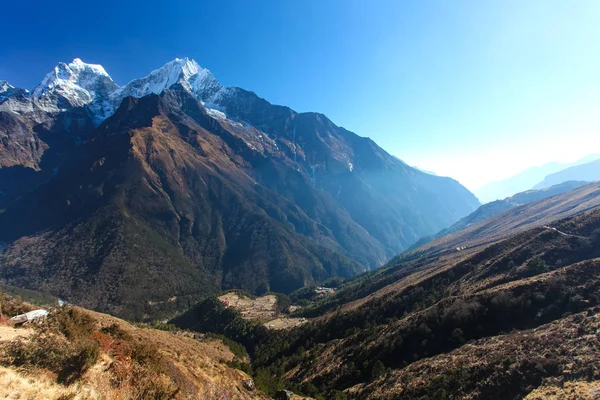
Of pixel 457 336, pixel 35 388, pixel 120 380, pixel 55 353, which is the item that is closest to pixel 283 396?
pixel 457 336

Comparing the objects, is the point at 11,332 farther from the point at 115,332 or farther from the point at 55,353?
the point at 115,332

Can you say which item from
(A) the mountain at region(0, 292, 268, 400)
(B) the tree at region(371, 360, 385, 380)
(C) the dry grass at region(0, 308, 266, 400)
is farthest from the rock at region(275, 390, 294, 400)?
Result: (A) the mountain at region(0, 292, 268, 400)

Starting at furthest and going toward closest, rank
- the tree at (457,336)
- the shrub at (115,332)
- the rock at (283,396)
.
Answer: the tree at (457,336), the rock at (283,396), the shrub at (115,332)

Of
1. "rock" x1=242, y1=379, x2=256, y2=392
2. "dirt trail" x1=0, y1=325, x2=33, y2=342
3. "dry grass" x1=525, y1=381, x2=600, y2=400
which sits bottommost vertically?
"dry grass" x1=525, y1=381, x2=600, y2=400

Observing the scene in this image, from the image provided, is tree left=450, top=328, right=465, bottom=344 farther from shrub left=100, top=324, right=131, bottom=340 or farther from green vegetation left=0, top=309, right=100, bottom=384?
green vegetation left=0, top=309, right=100, bottom=384

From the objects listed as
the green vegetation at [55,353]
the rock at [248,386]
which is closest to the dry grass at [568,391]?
the rock at [248,386]

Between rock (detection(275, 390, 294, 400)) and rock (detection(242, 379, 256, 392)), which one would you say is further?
rock (detection(275, 390, 294, 400))

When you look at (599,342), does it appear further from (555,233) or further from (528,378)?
(555,233)

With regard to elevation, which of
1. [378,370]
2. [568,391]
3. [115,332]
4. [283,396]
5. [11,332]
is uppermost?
[11,332]

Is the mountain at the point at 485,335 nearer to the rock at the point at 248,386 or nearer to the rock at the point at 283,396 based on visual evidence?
the rock at the point at 283,396
